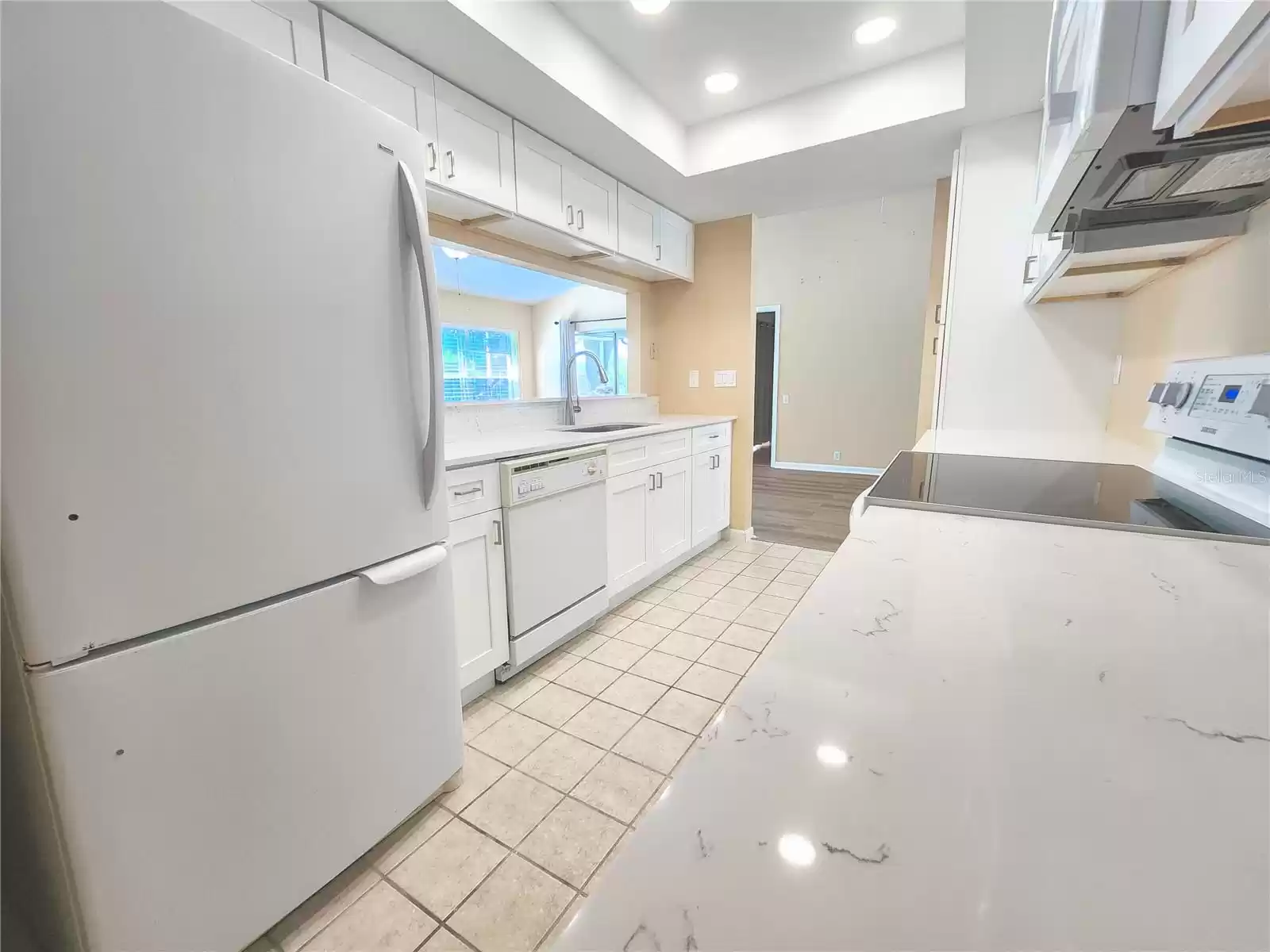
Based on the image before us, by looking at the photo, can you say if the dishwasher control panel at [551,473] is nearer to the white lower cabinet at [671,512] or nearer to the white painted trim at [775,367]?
the white lower cabinet at [671,512]

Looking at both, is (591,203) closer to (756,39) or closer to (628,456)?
(756,39)

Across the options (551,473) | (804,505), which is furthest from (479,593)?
(804,505)

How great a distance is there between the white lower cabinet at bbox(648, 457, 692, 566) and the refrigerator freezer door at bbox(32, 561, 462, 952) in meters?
1.61

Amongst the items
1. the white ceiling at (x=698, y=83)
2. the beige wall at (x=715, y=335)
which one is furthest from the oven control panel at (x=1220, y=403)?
the beige wall at (x=715, y=335)

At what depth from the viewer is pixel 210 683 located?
0.92 m

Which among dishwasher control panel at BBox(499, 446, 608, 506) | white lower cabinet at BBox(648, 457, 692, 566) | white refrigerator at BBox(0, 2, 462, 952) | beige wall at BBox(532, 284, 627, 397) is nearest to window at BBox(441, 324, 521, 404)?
beige wall at BBox(532, 284, 627, 397)

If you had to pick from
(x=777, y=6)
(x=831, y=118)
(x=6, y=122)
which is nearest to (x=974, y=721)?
Result: (x=6, y=122)

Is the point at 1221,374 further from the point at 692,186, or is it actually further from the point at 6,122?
Answer: the point at 692,186

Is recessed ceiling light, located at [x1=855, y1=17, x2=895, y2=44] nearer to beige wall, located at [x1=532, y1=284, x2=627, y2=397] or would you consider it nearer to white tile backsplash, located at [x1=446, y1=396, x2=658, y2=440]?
beige wall, located at [x1=532, y1=284, x2=627, y2=397]

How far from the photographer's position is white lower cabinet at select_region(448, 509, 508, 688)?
1.71m

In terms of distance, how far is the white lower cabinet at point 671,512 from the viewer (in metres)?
2.81

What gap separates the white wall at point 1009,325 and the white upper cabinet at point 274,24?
2.39 meters

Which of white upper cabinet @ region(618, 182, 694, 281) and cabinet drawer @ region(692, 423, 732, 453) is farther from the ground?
white upper cabinet @ region(618, 182, 694, 281)

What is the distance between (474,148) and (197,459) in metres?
1.62
